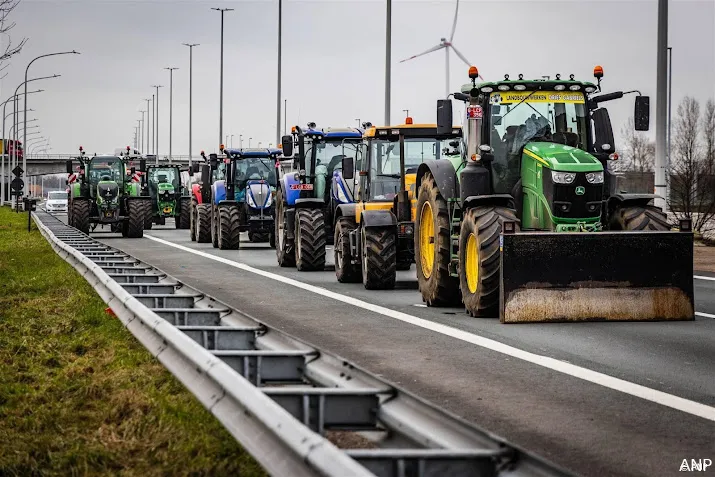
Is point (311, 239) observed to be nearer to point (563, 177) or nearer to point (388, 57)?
point (563, 177)

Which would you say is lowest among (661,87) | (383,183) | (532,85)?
(383,183)

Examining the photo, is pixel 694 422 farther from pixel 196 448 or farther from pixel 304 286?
pixel 304 286

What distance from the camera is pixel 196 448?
654 centimetres

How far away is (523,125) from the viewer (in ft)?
51.5

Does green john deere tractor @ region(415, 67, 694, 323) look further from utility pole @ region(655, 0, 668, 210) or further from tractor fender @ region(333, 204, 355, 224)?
utility pole @ region(655, 0, 668, 210)

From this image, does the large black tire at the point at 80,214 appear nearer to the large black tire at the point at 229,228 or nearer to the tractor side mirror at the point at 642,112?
the large black tire at the point at 229,228

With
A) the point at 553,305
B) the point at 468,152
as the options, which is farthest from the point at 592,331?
the point at 468,152

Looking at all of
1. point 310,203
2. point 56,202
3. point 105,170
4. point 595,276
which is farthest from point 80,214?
point 56,202

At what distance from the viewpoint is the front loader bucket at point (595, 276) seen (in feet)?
45.1

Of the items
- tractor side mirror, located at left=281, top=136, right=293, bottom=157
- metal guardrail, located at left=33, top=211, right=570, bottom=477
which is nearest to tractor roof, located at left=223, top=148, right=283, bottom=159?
tractor side mirror, located at left=281, top=136, right=293, bottom=157

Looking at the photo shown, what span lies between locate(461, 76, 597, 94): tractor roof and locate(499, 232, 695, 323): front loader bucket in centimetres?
→ 262

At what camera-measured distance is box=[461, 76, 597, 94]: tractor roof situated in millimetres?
15703

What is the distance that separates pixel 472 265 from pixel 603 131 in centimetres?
247

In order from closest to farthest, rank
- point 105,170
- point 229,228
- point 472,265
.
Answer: point 472,265
point 229,228
point 105,170
